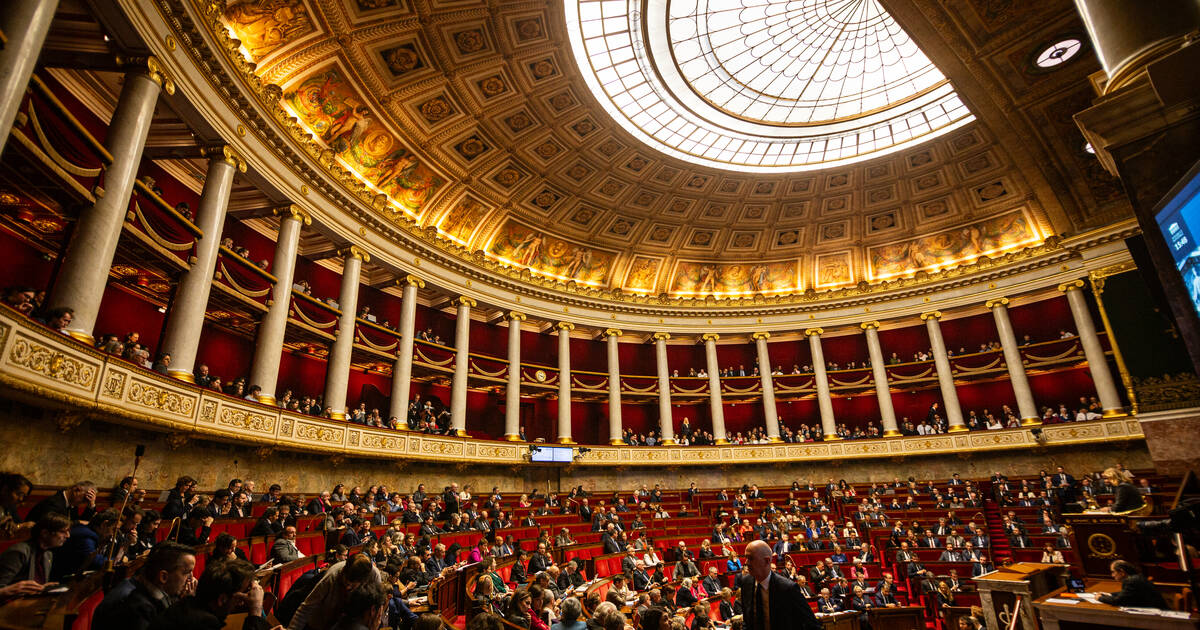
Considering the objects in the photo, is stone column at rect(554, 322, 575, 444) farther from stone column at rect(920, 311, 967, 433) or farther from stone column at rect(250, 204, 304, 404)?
stone column at rect(920, 311, 967, 433)

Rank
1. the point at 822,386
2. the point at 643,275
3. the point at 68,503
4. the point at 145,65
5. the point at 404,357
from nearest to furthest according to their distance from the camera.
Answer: the point at 68,503 → the point at 145,65 → the point at 404,357 → the point at 822,386 → the point at 643,275

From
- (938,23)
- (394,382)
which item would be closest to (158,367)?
(394,382)

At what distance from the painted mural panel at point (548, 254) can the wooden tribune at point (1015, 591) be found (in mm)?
17980

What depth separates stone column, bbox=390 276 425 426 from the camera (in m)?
16.1

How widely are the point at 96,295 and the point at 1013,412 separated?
29.3m

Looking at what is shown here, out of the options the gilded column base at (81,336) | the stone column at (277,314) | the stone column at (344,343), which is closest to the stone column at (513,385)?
the stone column at (344,343)

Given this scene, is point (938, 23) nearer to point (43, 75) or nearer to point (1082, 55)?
point (1082, 55)

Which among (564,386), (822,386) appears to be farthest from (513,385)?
(822,386)

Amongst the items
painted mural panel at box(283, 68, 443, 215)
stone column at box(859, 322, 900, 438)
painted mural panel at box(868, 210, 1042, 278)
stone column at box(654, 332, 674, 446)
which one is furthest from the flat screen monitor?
painted mural panel at box(868, 210, 1042, 278)

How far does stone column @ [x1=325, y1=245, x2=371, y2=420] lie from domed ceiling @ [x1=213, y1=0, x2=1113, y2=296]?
7.08ft

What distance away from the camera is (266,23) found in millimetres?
12305

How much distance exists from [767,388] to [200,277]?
2094 centimetres

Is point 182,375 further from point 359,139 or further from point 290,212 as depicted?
point 359,139

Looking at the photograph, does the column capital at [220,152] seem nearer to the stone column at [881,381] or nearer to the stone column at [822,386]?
the stone column at [822,386]
